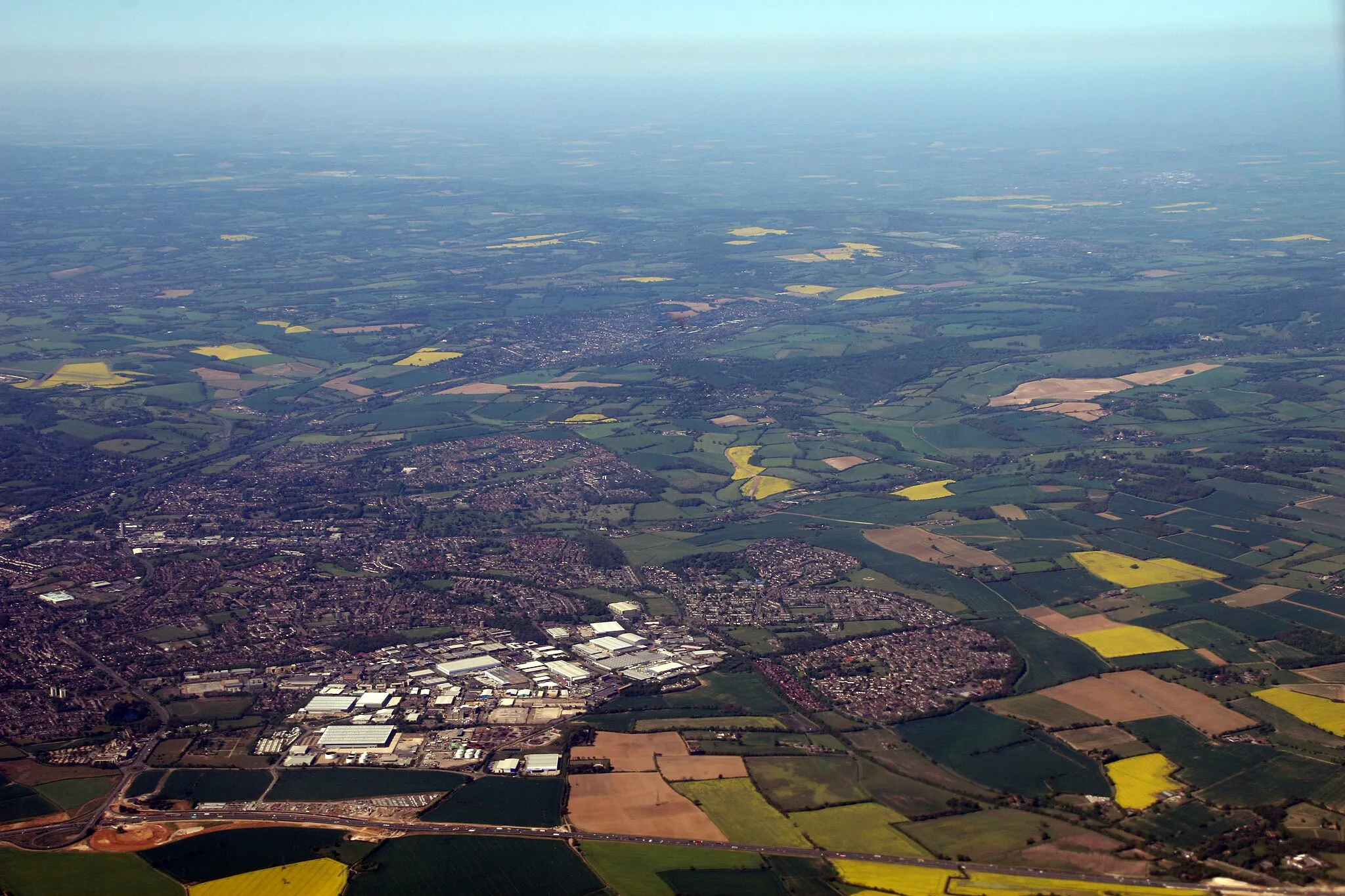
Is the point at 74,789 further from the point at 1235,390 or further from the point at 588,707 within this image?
the point at 1235,390

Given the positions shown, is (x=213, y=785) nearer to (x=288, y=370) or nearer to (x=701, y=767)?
(x=701, y=767)

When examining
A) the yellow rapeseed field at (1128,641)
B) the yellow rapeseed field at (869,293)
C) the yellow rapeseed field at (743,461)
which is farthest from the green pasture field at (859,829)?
the yellow rapeseed field at (869,293)

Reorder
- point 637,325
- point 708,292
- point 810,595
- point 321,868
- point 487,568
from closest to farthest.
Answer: point 321,868 < point 810,595 < point 487,568 < point 637,325 < point 708,292

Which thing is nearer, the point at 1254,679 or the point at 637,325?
the point at 1254,679

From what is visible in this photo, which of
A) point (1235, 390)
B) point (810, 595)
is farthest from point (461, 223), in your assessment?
point (810, 595)

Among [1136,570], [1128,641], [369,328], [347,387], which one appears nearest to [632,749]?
[1128,641]

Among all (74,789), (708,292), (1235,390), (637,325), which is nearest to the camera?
(74,789)

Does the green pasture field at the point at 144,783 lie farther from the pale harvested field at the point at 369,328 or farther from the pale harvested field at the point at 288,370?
the pale harvested field at the point at 369,328
